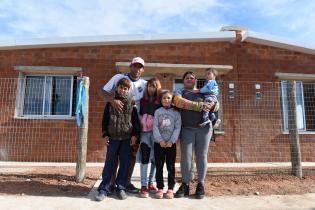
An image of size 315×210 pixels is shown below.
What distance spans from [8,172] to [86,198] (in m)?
2.83

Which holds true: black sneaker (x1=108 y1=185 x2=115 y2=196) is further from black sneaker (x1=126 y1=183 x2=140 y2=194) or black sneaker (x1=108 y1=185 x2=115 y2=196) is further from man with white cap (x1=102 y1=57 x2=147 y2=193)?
black sneaker (x1=126 y1=183 x2=140 y2=194)

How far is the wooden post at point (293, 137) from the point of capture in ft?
23.3

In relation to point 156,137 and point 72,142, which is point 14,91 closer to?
point 72,142

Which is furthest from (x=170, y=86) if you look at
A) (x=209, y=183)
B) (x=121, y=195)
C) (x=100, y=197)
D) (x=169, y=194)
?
(x=100, y=197)

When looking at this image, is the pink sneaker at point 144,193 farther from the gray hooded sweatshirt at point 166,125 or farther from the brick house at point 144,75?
the brick house at point 144,75

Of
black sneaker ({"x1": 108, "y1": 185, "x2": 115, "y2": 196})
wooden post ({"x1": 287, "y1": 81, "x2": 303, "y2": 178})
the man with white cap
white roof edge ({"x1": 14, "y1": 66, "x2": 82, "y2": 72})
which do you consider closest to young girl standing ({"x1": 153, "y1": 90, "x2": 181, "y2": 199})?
the man with white cap

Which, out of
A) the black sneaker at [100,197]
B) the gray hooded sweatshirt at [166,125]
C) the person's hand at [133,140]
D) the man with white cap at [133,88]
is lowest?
the black sneaker at [100,197]

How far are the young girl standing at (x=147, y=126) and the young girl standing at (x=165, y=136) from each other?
10cm

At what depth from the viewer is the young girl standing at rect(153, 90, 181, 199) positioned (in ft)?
16.7

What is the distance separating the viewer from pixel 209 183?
20.8 feet

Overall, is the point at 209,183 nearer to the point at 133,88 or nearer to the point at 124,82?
the point at 133,88

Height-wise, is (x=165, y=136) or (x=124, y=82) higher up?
(x=124, y=82)

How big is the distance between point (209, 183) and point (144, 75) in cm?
470

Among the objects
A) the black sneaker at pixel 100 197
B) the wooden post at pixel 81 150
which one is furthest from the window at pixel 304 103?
the black sneaker at pixel 100 197
